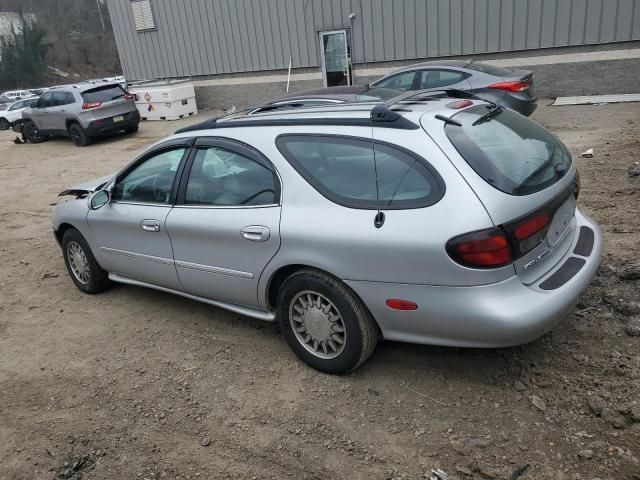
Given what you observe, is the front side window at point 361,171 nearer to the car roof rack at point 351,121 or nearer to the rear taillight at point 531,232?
the car roof rack at point 351,121

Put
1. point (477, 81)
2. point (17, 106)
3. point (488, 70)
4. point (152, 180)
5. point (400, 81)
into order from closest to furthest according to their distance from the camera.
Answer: point (152, 180)
point (477, 81)
point (488, 70)
point (400, 81)
point (17, 106)

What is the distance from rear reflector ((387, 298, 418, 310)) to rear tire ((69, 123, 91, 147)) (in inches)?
542

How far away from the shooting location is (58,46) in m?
68.6

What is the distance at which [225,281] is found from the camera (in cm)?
373

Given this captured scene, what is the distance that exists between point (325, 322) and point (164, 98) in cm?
1618

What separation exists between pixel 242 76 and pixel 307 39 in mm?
2944

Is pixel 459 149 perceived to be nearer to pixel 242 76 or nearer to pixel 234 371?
pixel 234 371

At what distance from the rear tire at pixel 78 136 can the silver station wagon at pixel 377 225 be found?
11.9 metres

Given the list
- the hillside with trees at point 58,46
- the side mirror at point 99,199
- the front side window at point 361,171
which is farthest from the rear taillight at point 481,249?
the hillside with trees at point 58,46

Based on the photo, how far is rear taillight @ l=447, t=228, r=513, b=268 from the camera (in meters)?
2.67

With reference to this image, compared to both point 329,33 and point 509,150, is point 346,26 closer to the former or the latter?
point 329,33

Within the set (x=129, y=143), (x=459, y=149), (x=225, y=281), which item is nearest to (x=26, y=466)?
(x=225, y=281)

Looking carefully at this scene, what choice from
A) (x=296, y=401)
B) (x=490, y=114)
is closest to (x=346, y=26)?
(x=490, y=114)

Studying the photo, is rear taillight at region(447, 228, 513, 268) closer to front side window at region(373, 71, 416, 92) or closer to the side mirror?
the side mirror
